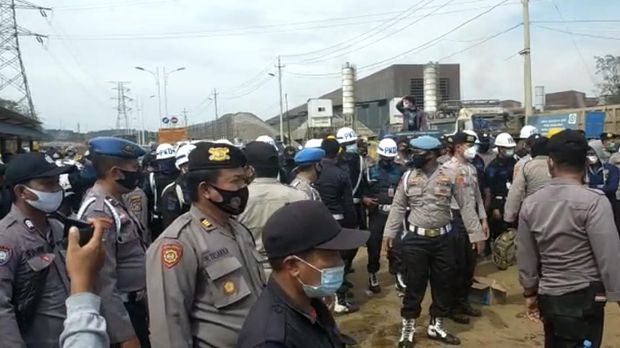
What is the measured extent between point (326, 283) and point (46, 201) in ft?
5.72

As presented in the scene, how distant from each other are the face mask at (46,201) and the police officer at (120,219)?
0.39 metres

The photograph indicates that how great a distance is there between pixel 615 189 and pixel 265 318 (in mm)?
7566

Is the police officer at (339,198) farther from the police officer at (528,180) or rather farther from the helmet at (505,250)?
the helmet at (505,250)

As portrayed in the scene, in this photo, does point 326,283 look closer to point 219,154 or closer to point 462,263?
point 219,154

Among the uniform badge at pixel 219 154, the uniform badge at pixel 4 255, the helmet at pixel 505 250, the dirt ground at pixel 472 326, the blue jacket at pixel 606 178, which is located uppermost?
the uniform badge at pixel 219 154

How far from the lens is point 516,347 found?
5.49m

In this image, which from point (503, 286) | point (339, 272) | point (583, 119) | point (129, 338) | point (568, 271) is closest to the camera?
point (339, 272)

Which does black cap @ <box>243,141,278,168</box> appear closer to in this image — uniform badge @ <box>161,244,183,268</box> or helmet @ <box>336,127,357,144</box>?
uniform badge @ <box>161,244,183,268</box>

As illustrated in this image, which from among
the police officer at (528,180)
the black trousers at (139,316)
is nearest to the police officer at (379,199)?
the police officer at (528,180)

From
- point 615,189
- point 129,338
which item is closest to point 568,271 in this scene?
point 129,338

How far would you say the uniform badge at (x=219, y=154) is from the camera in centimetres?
268

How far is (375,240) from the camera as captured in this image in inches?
300

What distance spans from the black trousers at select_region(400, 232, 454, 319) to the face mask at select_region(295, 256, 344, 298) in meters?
3.59

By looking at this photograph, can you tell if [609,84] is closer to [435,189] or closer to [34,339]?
[435,189]
